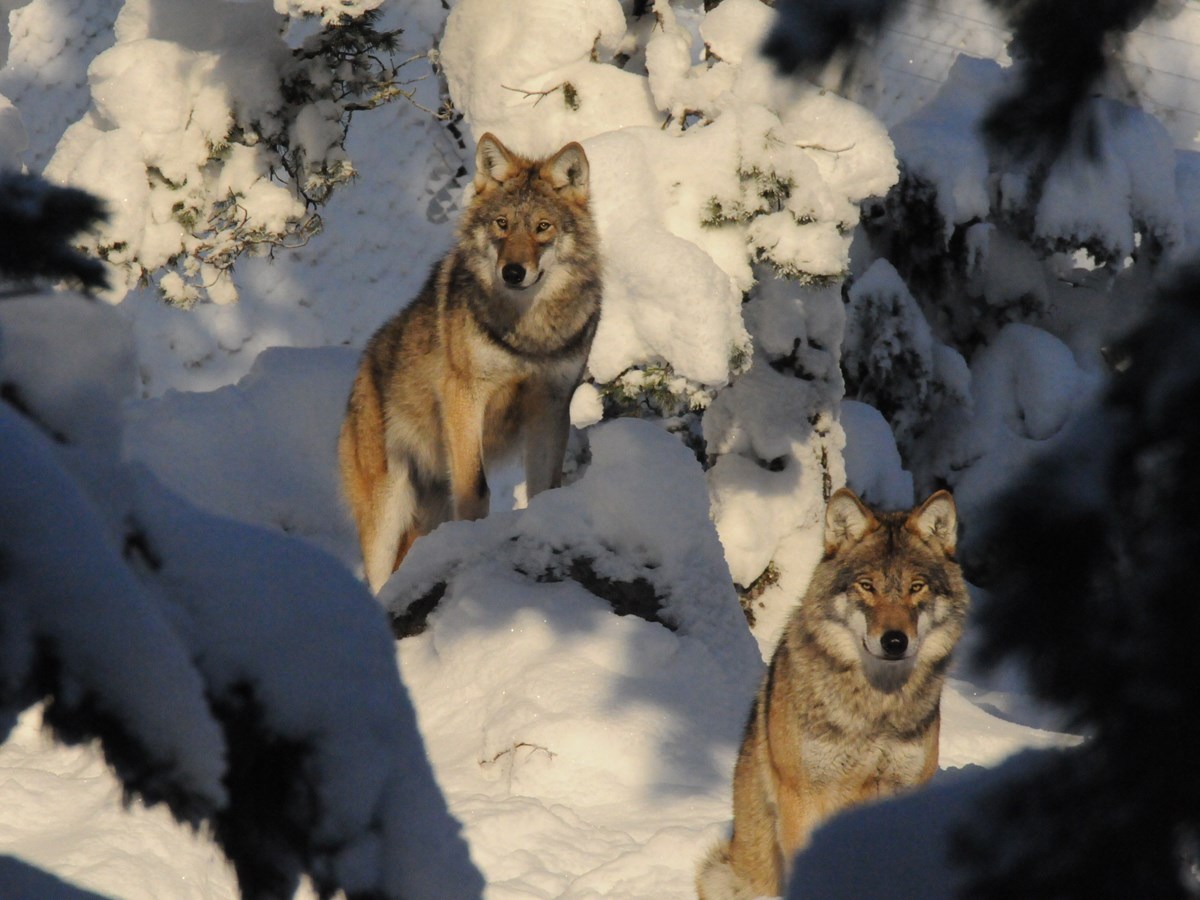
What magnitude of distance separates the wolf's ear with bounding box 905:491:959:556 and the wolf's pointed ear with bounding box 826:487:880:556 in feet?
0.57

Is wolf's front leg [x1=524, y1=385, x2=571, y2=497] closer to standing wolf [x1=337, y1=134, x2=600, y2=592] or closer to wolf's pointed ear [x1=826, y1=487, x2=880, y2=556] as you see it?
standing wolf [x1=337, y1=134, x2=600, y2=592]

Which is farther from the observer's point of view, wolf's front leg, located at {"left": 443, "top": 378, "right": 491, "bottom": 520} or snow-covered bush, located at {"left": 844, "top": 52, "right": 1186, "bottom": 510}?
snow-covered bush, located at {"left": 844, "top": 52, "right": 1186, "bottom": 510}

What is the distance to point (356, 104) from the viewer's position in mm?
10953

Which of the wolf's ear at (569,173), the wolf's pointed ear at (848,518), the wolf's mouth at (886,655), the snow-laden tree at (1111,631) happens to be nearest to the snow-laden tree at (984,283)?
the wolf's ear at (569,173)

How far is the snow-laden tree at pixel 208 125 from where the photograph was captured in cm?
1001

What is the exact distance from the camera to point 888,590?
5.19 meters

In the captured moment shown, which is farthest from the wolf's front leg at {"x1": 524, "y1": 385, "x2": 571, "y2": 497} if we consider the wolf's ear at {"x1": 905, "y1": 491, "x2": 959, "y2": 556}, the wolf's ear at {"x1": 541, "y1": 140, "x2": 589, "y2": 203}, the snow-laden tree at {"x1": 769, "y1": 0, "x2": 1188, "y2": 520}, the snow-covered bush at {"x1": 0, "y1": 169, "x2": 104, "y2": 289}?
the snow-covered bush at {"x1": 0, "y1": 169, "x2": 104, "y2": 289}

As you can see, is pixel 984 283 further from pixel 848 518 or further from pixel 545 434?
pixel 848 518

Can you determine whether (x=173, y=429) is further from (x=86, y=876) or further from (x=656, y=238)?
(x=86, y=876)

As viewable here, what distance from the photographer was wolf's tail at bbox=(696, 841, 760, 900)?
489 cm

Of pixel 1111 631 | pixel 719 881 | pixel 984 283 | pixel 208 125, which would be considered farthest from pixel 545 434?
pixel 984 283

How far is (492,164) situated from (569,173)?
0.41 m

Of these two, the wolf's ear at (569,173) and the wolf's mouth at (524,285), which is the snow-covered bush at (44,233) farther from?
the wolf's ear at (569,173)

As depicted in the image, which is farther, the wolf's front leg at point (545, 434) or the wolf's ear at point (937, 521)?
the wolf's front leg at point (545, 434)
